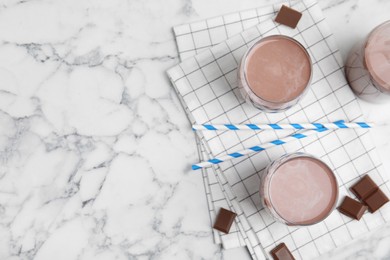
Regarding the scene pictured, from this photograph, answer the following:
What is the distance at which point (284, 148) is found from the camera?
3.75ft

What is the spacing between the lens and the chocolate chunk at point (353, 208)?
113 centimetres

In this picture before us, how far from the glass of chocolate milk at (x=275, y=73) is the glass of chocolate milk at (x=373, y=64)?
10cm

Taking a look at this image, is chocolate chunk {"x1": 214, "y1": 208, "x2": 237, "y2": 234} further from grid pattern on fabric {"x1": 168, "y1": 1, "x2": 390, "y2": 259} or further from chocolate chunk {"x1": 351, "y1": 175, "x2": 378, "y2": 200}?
chocolate chunk {"x1": 351, "y1": 175, "x2": 378, "y2": 200}

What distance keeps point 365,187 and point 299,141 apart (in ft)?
0.53

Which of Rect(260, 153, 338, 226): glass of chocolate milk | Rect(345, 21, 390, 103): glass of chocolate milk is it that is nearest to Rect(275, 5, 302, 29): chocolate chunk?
Rect(345, 21, 390, 103): glass of chocolate milk

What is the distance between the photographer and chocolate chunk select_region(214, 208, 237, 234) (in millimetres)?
1163

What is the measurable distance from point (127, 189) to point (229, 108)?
278 millimetres

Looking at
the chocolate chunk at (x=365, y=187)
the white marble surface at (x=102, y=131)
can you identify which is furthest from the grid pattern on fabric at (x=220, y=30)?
the chocolate chunk at (x=365, y=187)

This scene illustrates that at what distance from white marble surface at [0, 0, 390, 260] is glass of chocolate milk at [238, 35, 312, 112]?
5.6 inches

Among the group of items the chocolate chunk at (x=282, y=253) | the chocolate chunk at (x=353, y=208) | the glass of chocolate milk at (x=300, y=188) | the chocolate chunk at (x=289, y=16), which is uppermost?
the chocolate chunk at (x=289, y=16)

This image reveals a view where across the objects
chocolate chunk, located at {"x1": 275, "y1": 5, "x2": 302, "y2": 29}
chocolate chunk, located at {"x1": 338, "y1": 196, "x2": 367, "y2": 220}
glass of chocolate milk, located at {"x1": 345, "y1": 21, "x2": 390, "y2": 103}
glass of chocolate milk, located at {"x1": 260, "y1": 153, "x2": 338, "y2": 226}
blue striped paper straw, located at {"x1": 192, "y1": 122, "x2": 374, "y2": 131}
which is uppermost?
chocolate chunk, located at {"x1": 275, "y1": 5, "x2": 302, "y2": 29}

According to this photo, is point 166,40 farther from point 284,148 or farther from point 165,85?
point 284,148

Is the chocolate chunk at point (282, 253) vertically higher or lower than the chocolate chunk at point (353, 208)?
lower

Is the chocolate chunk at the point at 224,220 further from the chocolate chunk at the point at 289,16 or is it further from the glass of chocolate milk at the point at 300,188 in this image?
the chocolate chunk at the point at 289,16
